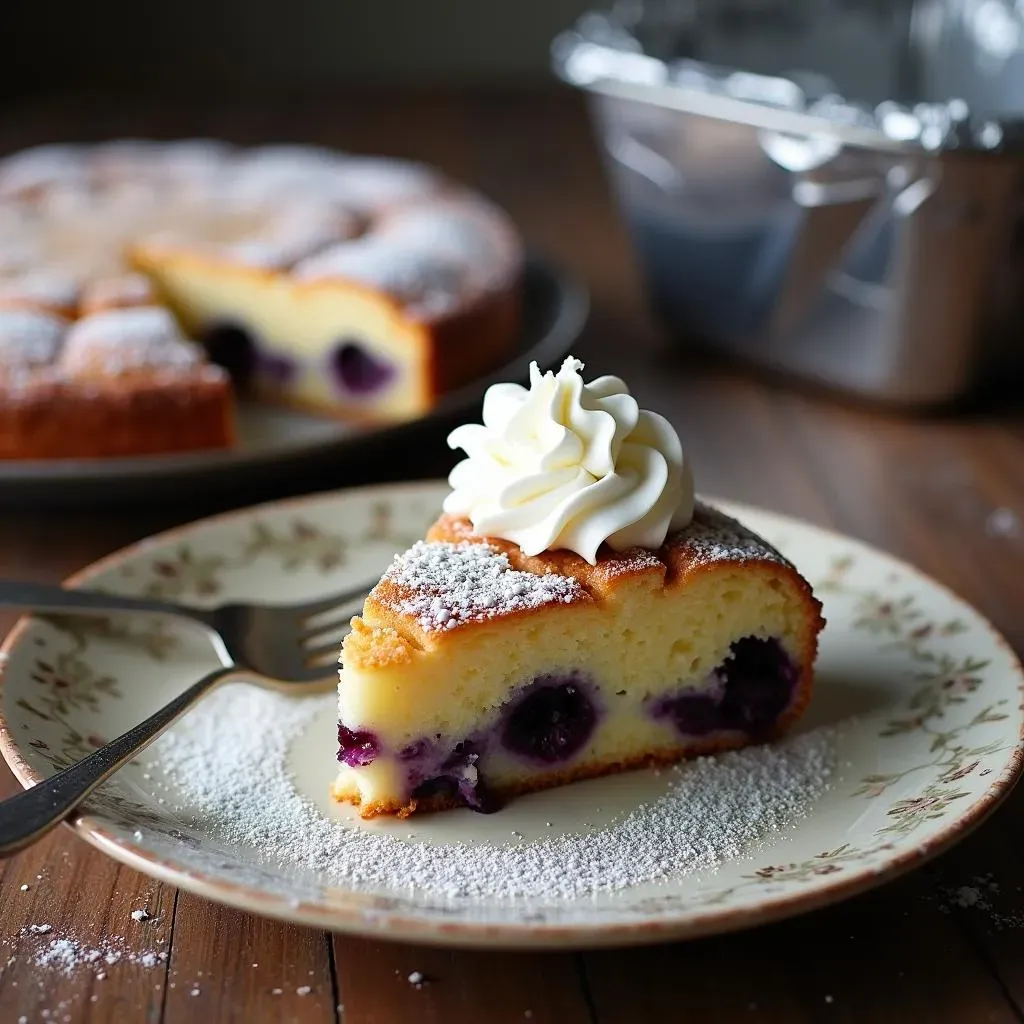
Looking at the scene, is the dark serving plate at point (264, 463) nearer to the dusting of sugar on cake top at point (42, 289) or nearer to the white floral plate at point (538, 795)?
the white floral plate at point (538, 795)

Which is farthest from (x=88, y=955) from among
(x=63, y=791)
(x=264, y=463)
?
(x=264, y=463)

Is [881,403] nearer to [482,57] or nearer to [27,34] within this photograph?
[482,57]

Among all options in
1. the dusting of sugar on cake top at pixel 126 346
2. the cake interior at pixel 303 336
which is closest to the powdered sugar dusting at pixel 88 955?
the dusting of sugar on cake top at pixel 126 346

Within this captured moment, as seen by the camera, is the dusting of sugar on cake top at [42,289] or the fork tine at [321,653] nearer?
the fork tine at [321,653]

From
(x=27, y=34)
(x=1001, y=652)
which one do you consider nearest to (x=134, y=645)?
(x=1001, y=652)

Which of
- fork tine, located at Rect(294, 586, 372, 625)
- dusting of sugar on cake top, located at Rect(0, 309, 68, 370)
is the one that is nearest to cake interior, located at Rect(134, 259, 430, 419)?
dusting of sugar on cake top, located at Rect(0, 309, 68, 370)

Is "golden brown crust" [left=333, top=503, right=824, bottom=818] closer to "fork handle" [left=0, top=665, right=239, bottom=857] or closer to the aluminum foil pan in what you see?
"fork handle" [left=0, top=665, right=239, bottom=857]
